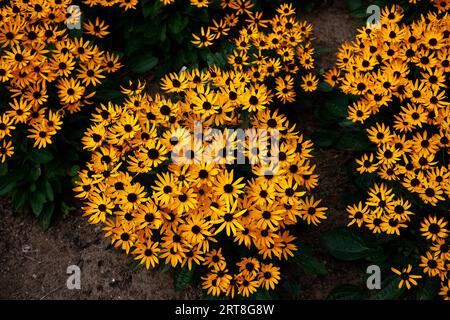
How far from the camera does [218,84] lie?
3662mm

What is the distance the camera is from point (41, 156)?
427cm

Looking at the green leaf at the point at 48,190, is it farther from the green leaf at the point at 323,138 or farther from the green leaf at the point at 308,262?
the green leaf at the point at 323,138

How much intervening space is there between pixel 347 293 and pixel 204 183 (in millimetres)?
1736

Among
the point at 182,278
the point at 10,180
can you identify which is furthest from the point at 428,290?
the point at 10,180

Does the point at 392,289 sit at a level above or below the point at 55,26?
below

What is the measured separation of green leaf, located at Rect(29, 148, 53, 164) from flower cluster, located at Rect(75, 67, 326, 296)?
0.99 m

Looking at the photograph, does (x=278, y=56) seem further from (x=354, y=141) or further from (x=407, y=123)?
(x=407, y=123)

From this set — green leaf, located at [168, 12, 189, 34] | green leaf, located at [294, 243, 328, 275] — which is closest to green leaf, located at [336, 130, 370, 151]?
green leaf, located at [294, 243, 328, 275]

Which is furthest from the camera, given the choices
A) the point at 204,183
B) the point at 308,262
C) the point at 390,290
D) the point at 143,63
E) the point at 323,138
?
the point at 143,63

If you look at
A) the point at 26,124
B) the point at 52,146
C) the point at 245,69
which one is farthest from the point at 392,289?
the point at 26,124
